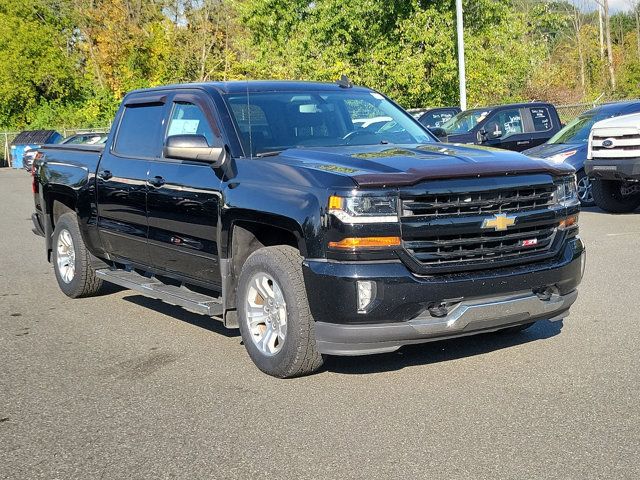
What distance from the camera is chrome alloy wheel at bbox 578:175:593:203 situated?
16.0 m

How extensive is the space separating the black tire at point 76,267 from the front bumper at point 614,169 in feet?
25.9

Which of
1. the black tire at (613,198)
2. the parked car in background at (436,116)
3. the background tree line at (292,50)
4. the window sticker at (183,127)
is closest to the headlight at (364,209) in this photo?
the window sticker at (183,127)

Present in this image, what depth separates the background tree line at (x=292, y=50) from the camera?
33.4m

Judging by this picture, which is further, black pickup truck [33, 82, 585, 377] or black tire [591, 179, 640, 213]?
black tire [591, 179, 640, 213]

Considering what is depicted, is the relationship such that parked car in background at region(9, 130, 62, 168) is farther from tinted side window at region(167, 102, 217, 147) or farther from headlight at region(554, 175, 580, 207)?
headlight at region(554, 175, 580, 207)

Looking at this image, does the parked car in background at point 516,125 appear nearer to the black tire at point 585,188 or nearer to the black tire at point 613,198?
the black tire at point 585,188

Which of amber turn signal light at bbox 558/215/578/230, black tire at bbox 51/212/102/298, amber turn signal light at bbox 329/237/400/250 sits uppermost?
amber turn signal light at bbox 329/237/400/250

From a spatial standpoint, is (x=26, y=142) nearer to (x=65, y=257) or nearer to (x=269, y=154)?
(x=65, y=257)

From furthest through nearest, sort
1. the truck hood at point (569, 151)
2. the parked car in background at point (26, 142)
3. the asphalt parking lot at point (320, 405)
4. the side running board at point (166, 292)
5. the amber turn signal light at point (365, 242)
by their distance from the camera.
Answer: the parked car in background at point (26, 142) < the truck hood at point (569, 151) < the side running board at point (166, 292) < the amber turn signal light at point (365, 242) < the asphalt parking lot at point (320, 405)

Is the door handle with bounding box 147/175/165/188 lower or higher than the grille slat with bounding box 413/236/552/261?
higher

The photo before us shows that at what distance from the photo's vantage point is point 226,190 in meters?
6.21

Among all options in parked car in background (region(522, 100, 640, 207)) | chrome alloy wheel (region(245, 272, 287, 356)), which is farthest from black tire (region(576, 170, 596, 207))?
chrome alloy wheel (region(245, 272, 287, 356))

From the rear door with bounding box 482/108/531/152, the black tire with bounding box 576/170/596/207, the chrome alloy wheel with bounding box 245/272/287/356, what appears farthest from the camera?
the rear door with bounding box 482/108/531/152

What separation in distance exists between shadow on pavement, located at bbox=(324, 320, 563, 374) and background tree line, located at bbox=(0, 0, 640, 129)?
2646 cm
